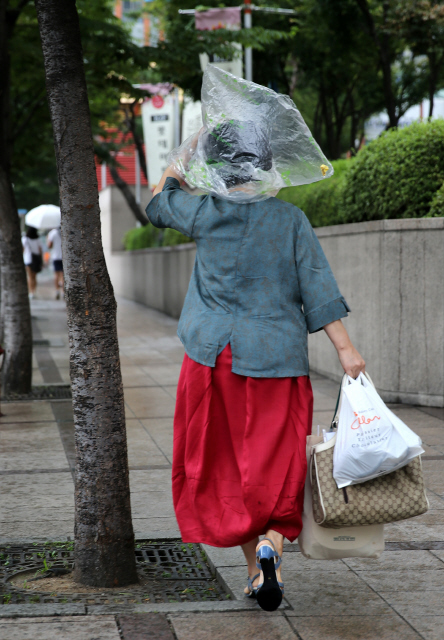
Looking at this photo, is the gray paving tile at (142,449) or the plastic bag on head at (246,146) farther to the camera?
the gray paving tile at (142,449)

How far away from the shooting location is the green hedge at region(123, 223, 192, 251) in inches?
693

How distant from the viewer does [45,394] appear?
8.23 meters

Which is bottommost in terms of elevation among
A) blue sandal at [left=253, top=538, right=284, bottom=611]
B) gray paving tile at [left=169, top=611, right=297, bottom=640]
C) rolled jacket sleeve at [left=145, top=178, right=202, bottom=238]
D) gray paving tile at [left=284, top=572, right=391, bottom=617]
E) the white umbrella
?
gray paving tile at [left=284, top=572, right=391, bottom=617]

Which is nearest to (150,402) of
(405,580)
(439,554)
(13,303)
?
(13,303)

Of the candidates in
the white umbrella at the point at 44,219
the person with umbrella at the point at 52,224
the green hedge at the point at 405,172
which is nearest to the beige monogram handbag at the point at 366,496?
the green hedge at the point at 405,172

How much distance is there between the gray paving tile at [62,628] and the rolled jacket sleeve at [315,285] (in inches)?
50.2

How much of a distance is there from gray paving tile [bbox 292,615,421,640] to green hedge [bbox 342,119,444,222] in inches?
194

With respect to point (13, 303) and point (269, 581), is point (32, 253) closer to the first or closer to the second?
point (13, 303)

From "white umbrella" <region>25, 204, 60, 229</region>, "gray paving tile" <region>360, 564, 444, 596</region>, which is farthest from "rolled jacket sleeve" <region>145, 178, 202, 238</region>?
"white umbrella" <region>25, 204, 60, 229</region>

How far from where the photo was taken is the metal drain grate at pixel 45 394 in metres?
7.99

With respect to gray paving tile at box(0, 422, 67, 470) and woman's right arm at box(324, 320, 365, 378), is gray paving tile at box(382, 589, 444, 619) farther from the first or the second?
gray paving tile at box(0, 422, 67, 470)

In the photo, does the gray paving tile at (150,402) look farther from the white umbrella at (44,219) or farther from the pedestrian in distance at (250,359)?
the white umbrella at (44,219)

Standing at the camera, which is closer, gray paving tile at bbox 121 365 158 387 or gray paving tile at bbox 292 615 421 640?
gray paving tile at bbox 292 615 421 640

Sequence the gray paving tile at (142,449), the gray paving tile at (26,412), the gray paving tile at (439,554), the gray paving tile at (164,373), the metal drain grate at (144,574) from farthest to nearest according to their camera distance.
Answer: the gray paving tile at (164,373) < the gray paving tile at (26,412) < the gray paving tile at (142,449) < the gray paving tile at (439,554) < the metal drain grate at (144,574)
